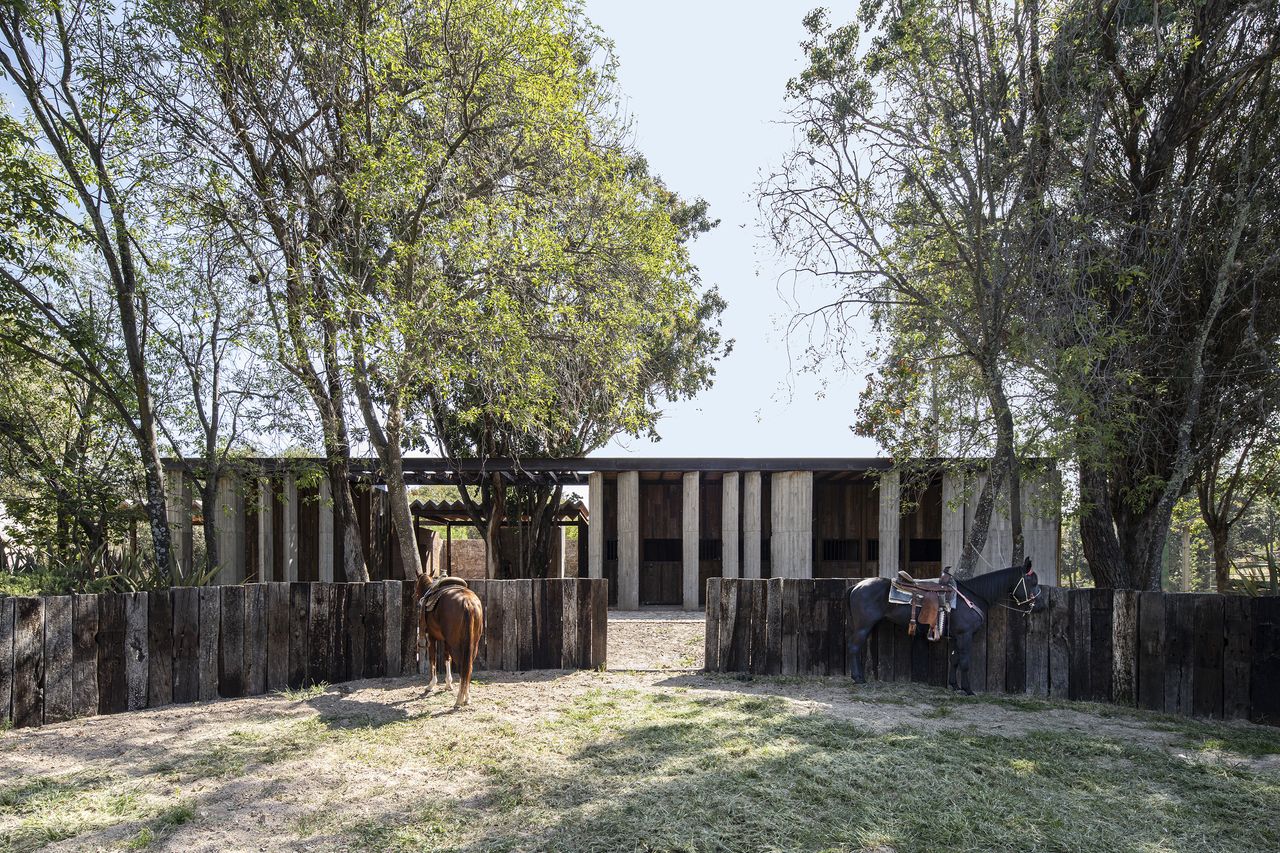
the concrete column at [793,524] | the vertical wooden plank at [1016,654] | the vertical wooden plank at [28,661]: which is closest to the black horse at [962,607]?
the vertical wooden plank at [1016,654]

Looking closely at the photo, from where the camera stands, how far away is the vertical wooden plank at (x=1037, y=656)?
9.16 meters

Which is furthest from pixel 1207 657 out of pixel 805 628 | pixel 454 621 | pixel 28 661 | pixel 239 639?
pixel 28 661

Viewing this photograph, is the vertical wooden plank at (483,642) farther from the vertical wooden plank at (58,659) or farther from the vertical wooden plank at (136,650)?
the vertical wooden plank at (58,659)

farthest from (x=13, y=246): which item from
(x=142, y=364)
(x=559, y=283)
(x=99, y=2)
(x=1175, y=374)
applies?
(x=1175, y=374)

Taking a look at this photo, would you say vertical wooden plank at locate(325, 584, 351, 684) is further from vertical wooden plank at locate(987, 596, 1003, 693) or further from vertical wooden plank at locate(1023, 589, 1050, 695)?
vertical wooden plank at locate(1023, 589, 1050, 695)

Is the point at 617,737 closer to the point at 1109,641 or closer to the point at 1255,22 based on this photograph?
the point at 1109,641

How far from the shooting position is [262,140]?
41.1ft

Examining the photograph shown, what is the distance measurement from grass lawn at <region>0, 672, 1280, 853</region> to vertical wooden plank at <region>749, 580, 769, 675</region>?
4.70 feet

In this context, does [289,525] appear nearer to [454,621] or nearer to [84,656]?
[84,656]

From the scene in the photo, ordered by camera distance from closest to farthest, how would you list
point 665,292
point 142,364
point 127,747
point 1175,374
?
point 127,747
point 142,364
point 1175,374
point 665,292

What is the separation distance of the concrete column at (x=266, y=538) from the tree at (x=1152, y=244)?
53.2 ft

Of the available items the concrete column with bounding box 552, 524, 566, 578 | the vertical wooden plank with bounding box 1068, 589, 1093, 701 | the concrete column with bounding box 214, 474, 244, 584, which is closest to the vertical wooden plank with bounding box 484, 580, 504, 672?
the vertical wooden plank with bounding box 1068, 589, 1093, 701

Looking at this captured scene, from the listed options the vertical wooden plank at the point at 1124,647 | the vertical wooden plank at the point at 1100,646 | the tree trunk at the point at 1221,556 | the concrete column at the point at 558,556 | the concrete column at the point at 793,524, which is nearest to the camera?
the vertical wooden plank at the point at 1124,647

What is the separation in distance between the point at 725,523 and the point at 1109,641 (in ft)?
35.7
